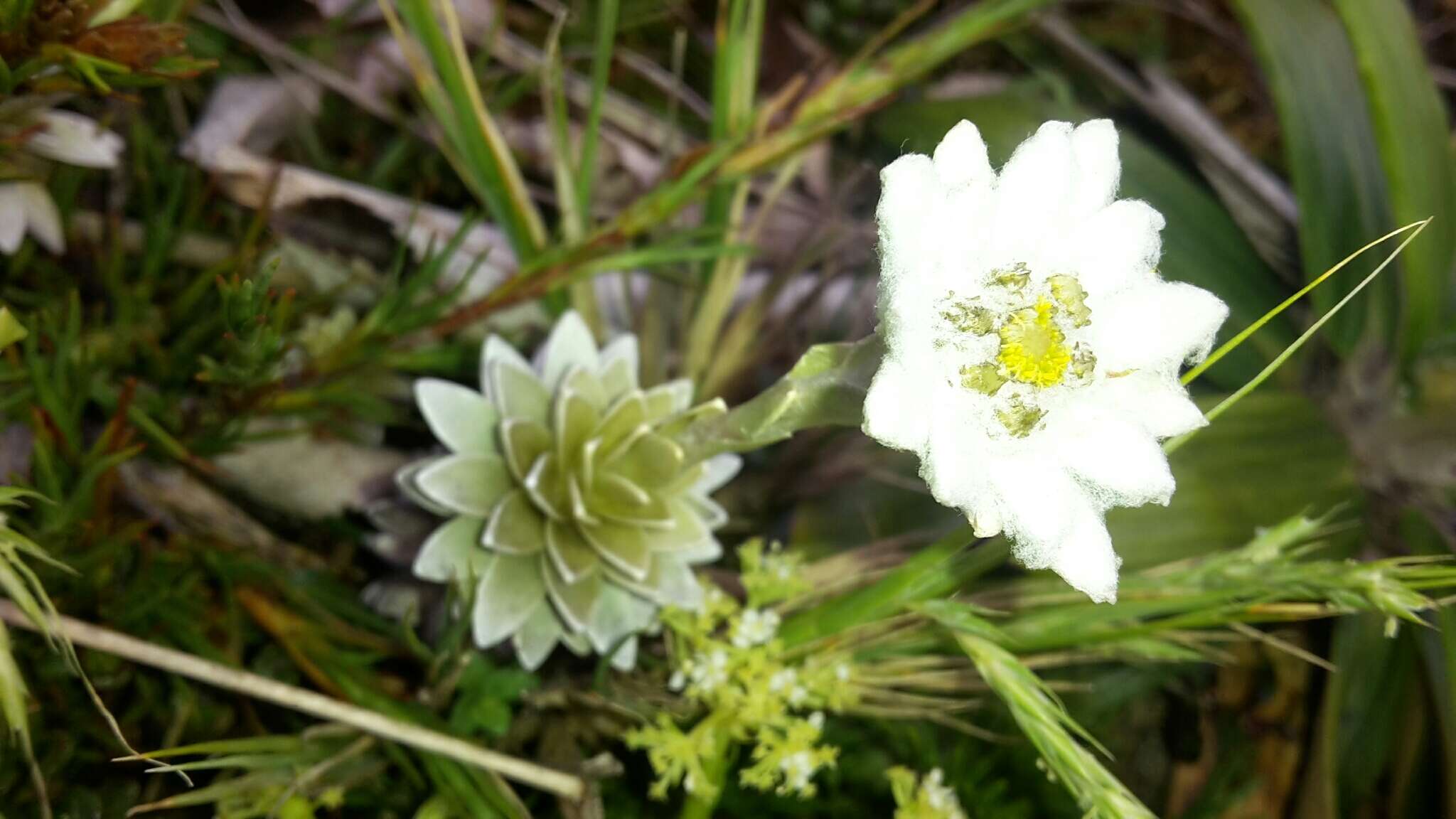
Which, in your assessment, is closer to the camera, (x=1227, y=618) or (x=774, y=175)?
(x=1227, y=618)

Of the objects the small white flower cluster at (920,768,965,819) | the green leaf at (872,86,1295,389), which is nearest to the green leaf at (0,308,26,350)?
the small white flower cluster at (920,768,965,819)

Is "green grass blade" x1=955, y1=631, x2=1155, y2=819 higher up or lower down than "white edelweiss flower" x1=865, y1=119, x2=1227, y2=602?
lower down

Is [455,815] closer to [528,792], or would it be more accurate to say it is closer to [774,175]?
[528,792]

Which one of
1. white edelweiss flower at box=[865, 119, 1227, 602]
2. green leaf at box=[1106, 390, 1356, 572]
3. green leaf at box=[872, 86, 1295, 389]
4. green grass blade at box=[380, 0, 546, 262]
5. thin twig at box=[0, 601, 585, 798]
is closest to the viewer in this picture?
white edelweiss flower at box=[865, 119, 1227, 602]

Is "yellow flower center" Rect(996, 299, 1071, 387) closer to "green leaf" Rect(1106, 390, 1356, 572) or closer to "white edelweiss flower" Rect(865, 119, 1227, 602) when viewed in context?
"white edelweiss flower" Rect(865, 119, 1227, 602)

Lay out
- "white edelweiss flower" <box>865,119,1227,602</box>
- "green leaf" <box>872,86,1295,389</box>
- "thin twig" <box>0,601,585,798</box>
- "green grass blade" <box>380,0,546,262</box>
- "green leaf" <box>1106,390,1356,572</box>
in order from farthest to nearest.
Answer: "green leaf" <box>872,86,1295,389</box> < "green leaf" <box>1106,390,1356,572</box> < "green grass blade" <box>380,0,546,262</box> < "thin twig" <box>0,601,585,798</box> < "white edelweiss flower" <box>865,119,1227,602</box>

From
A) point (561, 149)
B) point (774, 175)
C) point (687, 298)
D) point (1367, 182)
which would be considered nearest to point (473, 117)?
point (561, 149)
